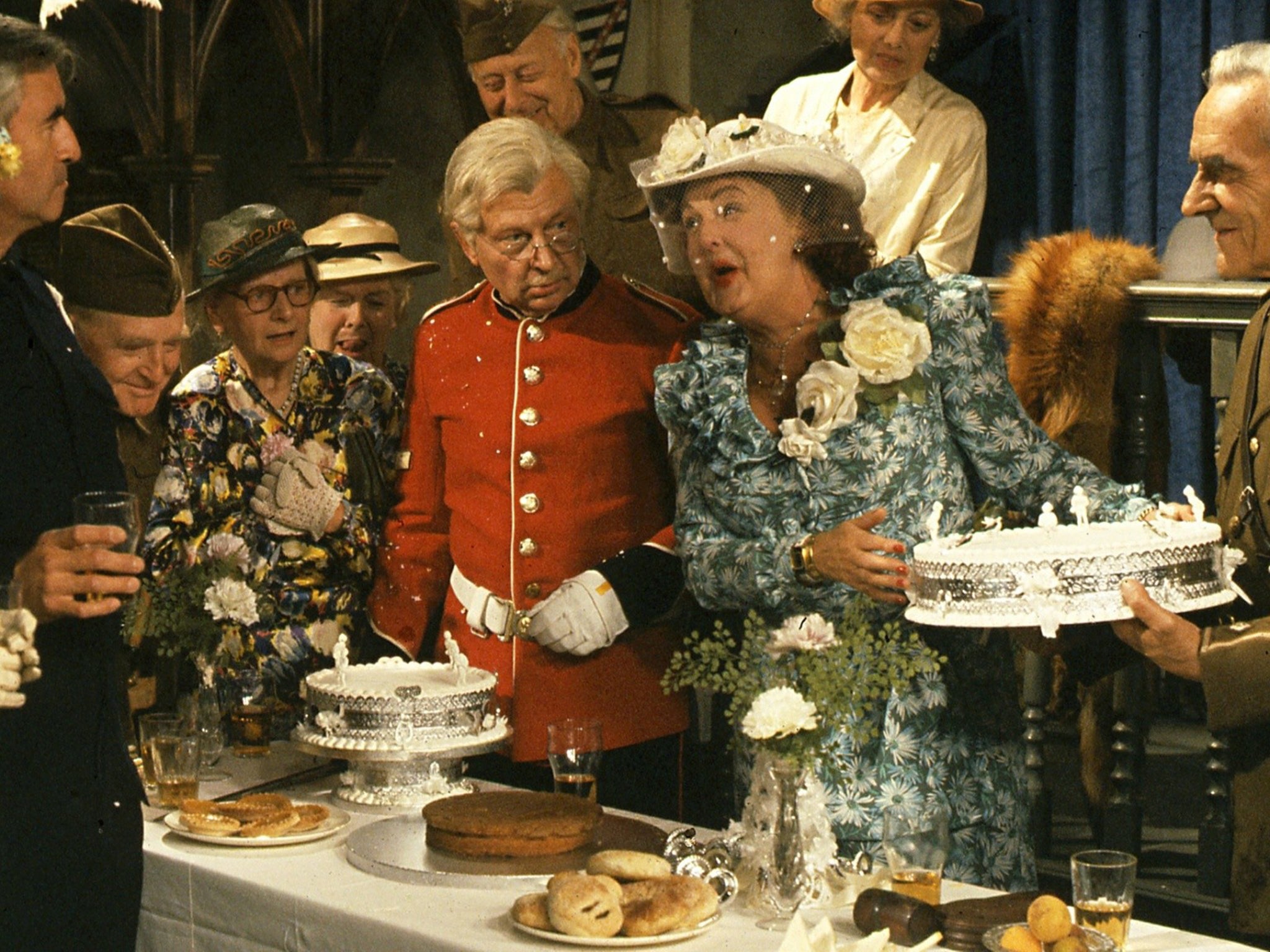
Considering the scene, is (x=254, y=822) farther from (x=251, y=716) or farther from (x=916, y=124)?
(x=916, y=124)

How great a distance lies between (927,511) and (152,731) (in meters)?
1.25

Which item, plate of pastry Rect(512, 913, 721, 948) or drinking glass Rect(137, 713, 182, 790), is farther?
drinking glass Rect(137, 713, 182, 790)

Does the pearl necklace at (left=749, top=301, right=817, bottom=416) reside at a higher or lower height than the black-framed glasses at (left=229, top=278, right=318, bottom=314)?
lower

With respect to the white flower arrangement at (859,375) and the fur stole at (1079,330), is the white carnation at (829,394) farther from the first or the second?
the fur stole at (1079,330)

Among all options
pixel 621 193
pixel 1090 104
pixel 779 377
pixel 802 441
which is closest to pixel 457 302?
pixel 621 193

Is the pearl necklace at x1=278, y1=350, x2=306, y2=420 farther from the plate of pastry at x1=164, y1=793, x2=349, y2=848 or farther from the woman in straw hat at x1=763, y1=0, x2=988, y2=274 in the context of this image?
the woman in straw hat at x1=763, y1=0, x2=988, y2=274

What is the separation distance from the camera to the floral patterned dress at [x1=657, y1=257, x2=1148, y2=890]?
2699 mm

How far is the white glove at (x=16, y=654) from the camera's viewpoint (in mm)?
2090

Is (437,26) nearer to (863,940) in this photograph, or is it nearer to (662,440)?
(662,440)

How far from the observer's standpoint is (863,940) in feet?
6.64

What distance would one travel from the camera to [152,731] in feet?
9.39

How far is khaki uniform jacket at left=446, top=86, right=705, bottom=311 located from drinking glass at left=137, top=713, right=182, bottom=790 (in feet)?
4.08

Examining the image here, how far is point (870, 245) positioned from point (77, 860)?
1.46 metres

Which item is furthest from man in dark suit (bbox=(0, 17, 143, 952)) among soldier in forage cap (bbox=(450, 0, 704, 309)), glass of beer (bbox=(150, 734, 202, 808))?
soldier in forage cap (bbox=(450, 0, 704, 309))
